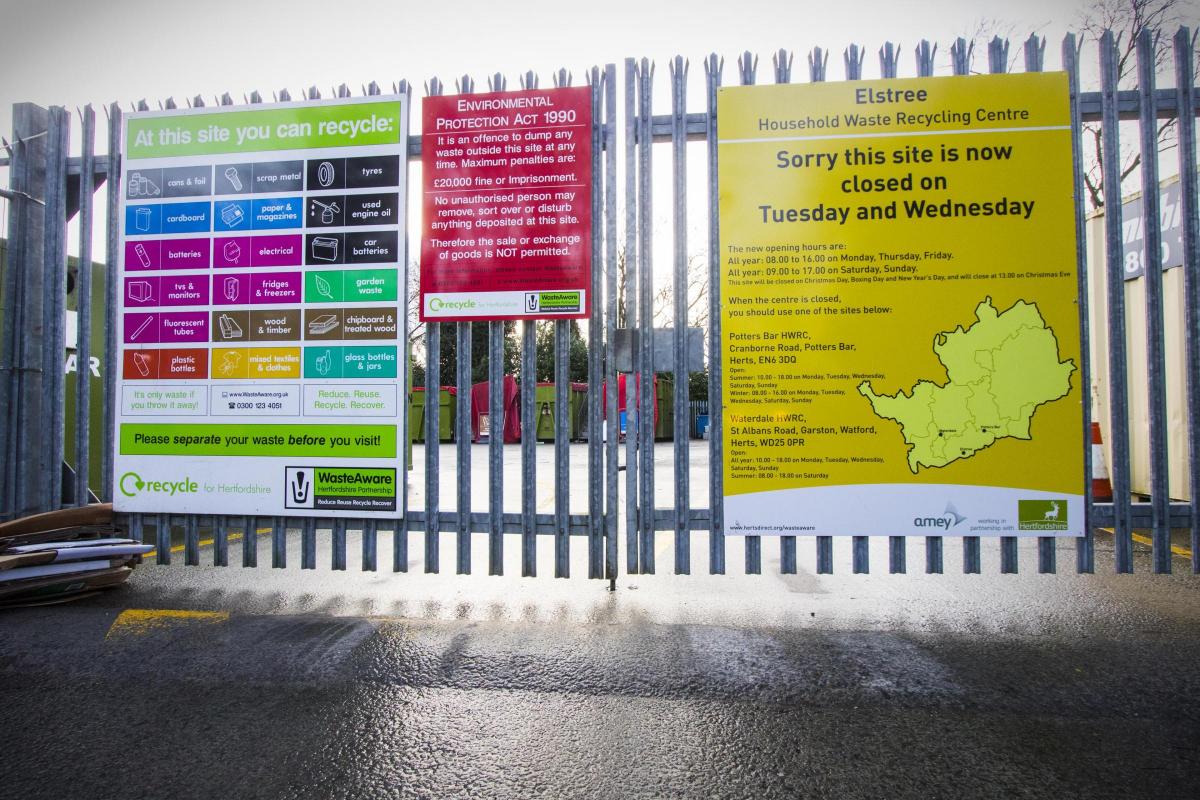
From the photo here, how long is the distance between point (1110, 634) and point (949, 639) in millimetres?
967

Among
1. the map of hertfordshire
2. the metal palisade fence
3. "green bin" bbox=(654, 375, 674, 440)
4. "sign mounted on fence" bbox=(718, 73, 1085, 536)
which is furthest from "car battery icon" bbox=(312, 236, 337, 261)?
"green bin" bbox=(654, 375, 674, 440)

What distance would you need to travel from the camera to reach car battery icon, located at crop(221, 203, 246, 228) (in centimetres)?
471

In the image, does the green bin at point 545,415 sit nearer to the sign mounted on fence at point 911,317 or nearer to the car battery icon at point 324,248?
the car battery icon at point 324,248

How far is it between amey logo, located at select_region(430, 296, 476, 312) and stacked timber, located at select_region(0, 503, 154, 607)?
110 inches

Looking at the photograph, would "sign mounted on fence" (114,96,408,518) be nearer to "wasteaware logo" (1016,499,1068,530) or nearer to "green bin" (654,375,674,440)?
"wasteaware logo" (1016,499,1068,530)

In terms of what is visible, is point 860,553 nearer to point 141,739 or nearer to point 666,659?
point 666,659

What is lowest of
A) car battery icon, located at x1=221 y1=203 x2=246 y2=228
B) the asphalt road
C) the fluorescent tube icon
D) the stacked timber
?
the asphalt road

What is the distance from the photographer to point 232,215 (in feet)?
15.5

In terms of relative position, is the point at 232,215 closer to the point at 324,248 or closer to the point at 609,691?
the point at 324,248

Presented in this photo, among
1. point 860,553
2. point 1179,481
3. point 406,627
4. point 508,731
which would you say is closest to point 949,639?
point 860,553

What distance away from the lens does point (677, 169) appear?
171 inches

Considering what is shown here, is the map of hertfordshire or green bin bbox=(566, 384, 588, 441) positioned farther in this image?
green bin bbox=(566, 384, 588, 441)

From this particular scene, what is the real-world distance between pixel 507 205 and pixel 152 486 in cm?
329

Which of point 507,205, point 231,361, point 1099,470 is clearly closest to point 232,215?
point 231,361
